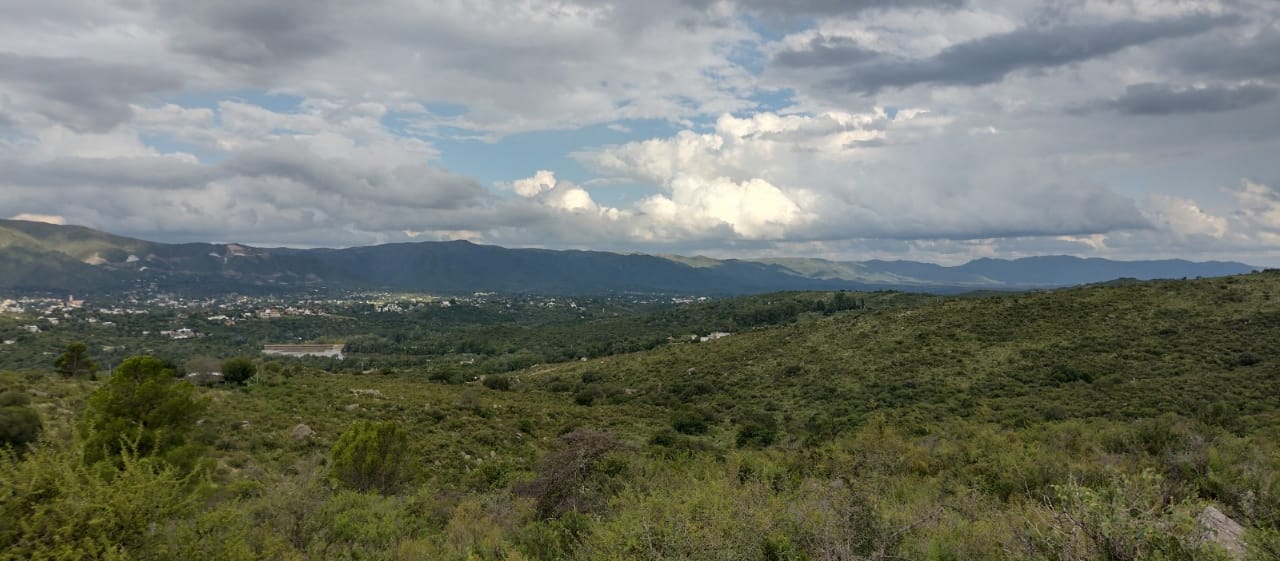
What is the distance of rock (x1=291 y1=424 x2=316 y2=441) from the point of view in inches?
1007

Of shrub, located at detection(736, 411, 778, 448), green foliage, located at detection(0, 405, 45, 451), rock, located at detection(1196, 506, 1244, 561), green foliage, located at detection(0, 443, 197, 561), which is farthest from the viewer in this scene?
shrub, located at detection(736, 411, 778, 448)

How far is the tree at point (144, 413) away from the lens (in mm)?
16062

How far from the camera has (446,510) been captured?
14.8m

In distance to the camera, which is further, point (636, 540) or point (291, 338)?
point (291, 338)

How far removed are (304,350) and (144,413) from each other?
127642 millimetres

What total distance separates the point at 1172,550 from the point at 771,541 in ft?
15.7

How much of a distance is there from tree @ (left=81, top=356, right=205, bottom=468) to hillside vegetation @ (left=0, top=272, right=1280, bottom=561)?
34cm

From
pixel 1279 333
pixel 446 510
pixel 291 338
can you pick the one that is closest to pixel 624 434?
pixel 446 510

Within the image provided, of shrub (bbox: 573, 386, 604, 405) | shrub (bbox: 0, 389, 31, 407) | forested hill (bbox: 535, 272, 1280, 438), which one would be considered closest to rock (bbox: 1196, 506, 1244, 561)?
forested hill (bbox: 535, 272, 1280, 438)

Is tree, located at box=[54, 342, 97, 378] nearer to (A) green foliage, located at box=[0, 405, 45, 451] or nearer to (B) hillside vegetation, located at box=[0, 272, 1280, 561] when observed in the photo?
(B) hillside vegetation, located at box=[0, 272, 1280, 561]

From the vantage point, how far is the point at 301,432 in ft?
85.5

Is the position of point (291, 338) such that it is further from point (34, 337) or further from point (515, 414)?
point (515, 414)

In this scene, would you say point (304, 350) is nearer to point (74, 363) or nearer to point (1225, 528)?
point (74, 363)

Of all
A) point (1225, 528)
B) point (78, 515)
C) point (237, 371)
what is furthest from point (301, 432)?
point (1225, 528)
